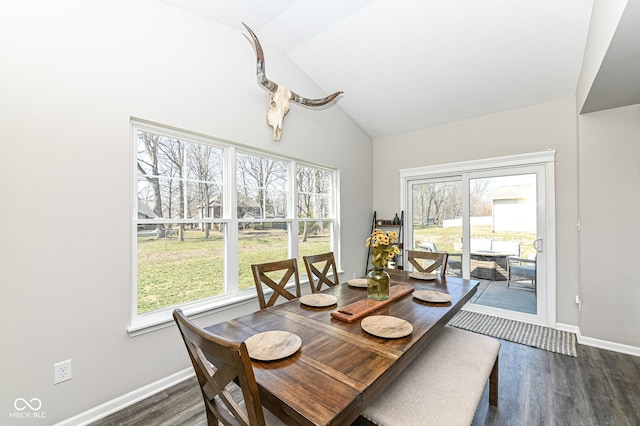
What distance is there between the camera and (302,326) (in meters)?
1.54

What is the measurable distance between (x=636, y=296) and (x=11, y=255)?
202 inches

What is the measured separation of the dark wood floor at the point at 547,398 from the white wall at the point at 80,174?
0.25m

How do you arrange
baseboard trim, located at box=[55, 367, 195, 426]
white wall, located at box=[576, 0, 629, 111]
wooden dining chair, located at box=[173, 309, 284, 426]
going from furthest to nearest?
baseboard trim, located at box=[55, 367, 195, 426] → white wall, located at box=[576, 0, 629, 111] → wooden dining chair, located at box=[173, 309, 284, 426]

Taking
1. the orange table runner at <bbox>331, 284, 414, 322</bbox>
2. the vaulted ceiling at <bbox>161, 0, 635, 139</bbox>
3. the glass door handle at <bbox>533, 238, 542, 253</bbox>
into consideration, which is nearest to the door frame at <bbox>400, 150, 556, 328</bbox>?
the glass door handle at <bbox>533, 238, 542, 253</bbox>

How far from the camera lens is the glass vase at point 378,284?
1.94m

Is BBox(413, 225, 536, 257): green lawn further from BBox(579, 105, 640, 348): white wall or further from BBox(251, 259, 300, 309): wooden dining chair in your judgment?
BBox(251, 259, 300, 309): wooden dining chair

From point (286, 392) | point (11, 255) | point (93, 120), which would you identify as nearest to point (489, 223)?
point (286, 392)

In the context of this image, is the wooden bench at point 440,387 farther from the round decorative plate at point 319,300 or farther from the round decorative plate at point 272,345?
the round decorative plate at point 319,300

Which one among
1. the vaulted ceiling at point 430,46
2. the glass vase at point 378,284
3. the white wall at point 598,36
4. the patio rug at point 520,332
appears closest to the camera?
the white wall at point 598,36

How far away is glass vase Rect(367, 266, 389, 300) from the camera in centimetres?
194

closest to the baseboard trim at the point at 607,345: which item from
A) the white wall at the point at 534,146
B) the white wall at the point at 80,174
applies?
the white wall at the point at 534,146

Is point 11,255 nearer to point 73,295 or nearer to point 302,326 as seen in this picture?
point 73,295

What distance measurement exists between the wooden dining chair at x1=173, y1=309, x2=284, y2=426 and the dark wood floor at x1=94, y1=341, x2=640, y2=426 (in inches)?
38.7

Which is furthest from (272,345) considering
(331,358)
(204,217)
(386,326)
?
(204,217)
